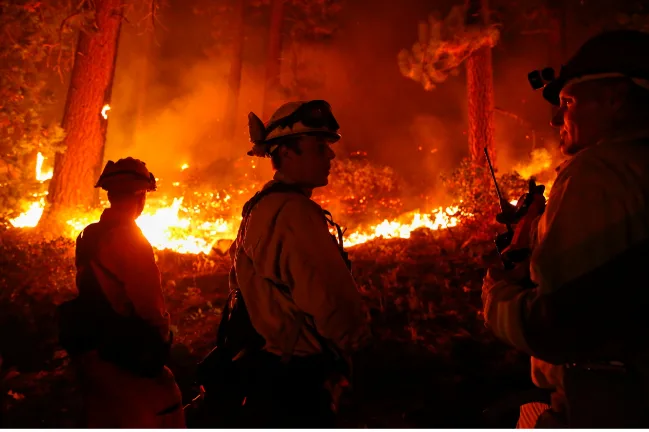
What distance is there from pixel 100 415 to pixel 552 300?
8.84 feet

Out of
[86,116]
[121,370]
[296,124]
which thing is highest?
Result: [86,116]

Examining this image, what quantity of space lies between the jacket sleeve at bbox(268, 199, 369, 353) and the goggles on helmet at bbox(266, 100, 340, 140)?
1.78 feet

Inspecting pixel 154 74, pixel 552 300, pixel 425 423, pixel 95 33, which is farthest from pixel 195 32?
pixel 552 300

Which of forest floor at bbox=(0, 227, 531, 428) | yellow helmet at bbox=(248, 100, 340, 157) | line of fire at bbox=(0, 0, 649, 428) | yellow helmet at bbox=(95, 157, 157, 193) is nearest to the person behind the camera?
yellow helmet at bbox=(248, 100, 340, 157)

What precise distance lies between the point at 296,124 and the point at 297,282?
94 centimetres

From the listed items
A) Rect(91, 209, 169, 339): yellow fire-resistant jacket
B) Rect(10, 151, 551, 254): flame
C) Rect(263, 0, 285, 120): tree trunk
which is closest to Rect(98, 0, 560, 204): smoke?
Rect(263, 0, 285, 120): tree trunk

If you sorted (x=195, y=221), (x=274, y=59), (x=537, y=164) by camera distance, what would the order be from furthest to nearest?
(x=274, y=59), (x=537, y=164), (x=195, y=221)

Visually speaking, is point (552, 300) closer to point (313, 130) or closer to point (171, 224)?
point (313, 130)

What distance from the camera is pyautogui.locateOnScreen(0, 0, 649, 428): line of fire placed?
447 cm

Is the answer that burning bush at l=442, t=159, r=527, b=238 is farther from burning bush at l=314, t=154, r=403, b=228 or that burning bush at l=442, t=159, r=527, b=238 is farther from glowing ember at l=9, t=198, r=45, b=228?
glowing ember at l=9, t=198, r=45, b=228

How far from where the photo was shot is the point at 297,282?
7.87 feet

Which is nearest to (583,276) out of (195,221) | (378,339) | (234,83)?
(378,339)

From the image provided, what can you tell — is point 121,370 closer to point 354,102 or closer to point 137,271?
point 137,271

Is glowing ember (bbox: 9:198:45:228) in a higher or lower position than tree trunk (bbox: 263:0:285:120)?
lower
